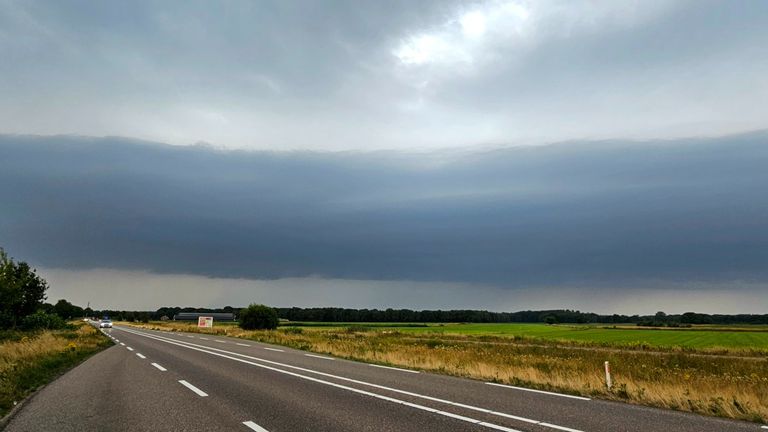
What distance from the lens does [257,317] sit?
7269 centimetres

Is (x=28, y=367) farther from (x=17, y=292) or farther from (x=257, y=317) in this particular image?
(x=257, y=317)

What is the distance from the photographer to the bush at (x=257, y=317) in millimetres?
72688

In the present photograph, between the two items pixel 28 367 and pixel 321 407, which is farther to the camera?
pixel 28 367

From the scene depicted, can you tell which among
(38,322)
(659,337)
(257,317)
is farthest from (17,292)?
(659,337)

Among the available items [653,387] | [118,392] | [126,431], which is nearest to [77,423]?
[126,431]

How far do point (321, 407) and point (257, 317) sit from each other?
67.4m

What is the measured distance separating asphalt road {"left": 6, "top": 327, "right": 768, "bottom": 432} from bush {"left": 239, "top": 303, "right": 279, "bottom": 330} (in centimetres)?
6016

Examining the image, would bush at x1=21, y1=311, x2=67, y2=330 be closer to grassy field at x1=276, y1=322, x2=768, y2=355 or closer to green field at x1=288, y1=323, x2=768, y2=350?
grassy field at x1=276, y1=322, x2=768, y2=355

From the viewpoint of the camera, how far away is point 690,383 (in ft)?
40.3

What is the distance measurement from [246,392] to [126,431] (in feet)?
12.7

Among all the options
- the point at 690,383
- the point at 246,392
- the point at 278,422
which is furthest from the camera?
the point at 690,383

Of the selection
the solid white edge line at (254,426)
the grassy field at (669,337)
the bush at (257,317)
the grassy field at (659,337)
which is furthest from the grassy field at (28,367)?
the grassy field at (669,337)

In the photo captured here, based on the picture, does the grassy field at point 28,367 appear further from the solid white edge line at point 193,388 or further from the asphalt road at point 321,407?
the solid white edge line at point 193,388

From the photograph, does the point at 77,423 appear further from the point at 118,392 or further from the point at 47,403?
the point at 118,392
